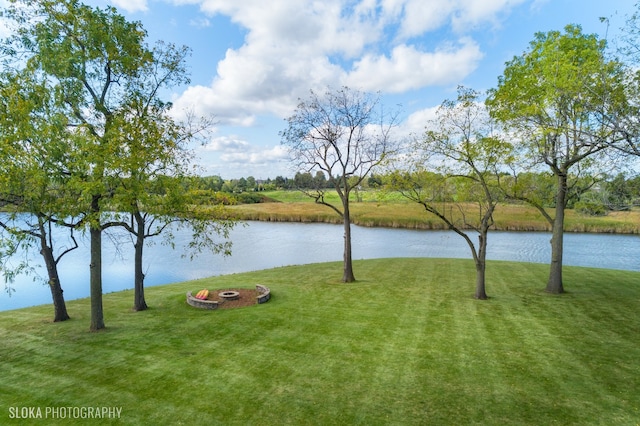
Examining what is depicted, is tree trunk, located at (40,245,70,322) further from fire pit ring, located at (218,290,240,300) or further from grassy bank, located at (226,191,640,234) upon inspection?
grassy bank, located at (226,191,640,234)

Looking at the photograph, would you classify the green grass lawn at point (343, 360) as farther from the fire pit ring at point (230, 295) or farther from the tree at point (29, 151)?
the tree at point (29, 151)

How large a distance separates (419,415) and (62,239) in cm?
4143

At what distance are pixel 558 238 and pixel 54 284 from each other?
18.8 metres

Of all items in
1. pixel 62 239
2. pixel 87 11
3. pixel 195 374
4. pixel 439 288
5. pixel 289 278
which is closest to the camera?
pixel 195 374

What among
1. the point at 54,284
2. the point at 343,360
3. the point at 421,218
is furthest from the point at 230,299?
the point at 421,218

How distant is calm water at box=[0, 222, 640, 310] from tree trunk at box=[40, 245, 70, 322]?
6665 millimetres

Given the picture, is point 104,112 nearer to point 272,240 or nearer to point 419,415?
point 419,415

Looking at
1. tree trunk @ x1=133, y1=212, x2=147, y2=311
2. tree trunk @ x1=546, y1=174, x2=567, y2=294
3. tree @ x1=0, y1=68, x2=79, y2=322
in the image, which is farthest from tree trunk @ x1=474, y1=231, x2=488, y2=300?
tree @ x1=0, y1=68, x2=79, y2=322

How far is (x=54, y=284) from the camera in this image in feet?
38.7

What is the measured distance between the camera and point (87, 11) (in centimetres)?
1012

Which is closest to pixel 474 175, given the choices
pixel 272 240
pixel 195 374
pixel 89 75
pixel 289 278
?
pixel 289 278

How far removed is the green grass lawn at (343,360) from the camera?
673cm

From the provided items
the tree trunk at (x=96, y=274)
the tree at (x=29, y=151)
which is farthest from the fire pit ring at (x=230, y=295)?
the tree at (x=29, y=151)

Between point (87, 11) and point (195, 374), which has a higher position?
point (87, 11)
